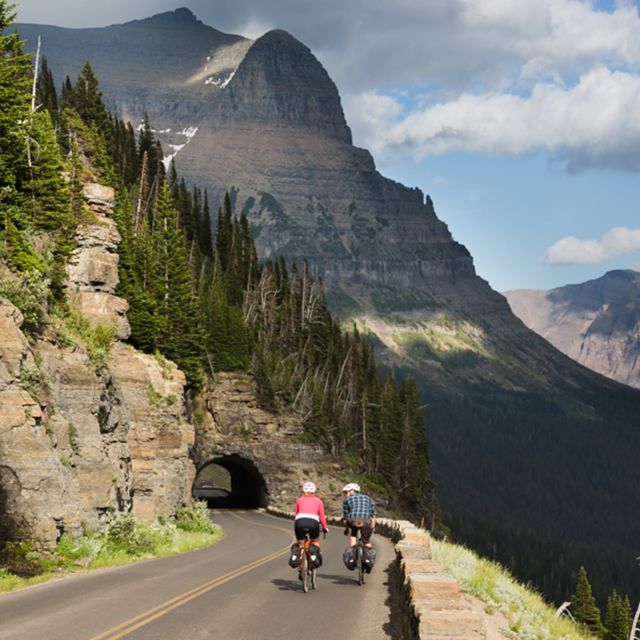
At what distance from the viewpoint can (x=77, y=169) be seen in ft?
159

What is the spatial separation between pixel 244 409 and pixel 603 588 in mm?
123212

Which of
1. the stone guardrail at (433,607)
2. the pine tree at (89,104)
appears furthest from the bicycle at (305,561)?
the pine tree at (89,104)

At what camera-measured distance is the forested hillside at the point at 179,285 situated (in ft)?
113

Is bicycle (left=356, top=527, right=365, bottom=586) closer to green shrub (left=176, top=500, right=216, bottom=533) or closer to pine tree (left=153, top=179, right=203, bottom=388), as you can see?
green shrub (left=176, top=500, right=216, bottom=533)

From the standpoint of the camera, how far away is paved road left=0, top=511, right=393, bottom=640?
1237cm

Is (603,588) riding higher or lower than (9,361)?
lower

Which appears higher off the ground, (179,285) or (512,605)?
(179,285)

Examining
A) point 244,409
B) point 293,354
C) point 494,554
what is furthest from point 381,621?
point 494,554

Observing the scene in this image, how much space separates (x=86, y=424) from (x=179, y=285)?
37426 millimetres

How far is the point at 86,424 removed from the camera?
26.8m

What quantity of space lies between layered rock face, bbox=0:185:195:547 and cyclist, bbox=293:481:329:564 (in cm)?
740

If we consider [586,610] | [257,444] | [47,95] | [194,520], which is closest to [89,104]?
[47,95]

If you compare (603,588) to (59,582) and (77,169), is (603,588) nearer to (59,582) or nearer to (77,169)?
(77,169)

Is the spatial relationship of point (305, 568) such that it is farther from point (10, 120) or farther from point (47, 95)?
point (47, 95)
